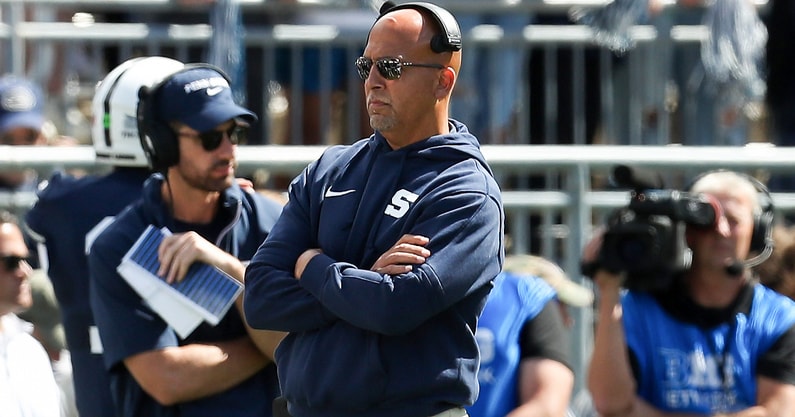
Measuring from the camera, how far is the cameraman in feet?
18.6

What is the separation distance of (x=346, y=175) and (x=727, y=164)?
2954mm

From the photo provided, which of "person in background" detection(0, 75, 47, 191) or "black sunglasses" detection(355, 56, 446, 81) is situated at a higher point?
"black sunglasses" detection(355, 56, 446, 81)

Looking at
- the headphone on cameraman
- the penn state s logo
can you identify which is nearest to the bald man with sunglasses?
the penn state s logo

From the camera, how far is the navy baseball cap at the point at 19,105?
26.0 feet

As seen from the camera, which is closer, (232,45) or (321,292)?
(321,292)

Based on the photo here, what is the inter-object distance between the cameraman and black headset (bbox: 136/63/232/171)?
1466 millimetres

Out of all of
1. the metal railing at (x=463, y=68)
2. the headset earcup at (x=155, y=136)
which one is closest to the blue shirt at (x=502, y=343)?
the headset earcup at (x=155, y=136)

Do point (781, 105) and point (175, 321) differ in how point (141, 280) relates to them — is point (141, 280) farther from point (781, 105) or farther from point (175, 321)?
point (781, 105)

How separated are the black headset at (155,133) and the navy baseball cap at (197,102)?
0.06 ft

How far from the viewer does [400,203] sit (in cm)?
401

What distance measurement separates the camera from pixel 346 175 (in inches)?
163

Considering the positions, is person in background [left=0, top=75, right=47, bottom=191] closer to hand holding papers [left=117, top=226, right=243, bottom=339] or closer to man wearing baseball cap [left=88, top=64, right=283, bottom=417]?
man wearing baseball cap [left=88, top=64, right=283, bottom=417]

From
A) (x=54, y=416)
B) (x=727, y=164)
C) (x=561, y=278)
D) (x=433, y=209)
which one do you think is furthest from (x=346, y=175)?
(x=727, y=164)

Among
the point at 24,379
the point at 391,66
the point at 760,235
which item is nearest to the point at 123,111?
the point at 24,379
